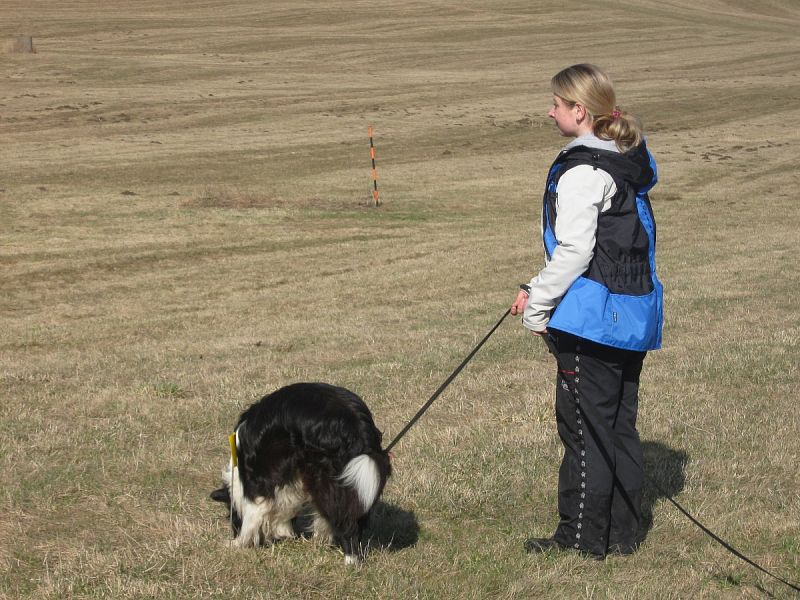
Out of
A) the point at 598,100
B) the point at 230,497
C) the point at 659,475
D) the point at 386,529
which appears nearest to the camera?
the point at 598,100

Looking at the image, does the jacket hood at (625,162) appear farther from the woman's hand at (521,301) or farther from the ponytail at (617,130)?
the woman's hand at (521,301)

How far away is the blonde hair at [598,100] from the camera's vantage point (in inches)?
167

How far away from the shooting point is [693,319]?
10.9 m

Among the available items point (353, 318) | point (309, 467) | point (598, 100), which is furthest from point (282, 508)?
point (353, 318)

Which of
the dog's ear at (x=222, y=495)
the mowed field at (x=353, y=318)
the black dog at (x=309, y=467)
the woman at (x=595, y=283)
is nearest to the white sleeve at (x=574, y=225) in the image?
the woman at (x=595, y=283)

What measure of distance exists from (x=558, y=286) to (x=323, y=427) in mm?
1164

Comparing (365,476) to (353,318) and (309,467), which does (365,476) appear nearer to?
(309,467)

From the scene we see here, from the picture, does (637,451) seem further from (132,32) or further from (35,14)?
(35,14)

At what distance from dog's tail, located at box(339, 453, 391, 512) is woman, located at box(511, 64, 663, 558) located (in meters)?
0.90

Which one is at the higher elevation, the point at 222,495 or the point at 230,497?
the point at 230,497

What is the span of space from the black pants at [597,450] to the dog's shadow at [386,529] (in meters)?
0.74

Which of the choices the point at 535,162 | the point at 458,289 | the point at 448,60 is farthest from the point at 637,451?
the point at 448,60

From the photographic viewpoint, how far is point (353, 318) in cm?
1200

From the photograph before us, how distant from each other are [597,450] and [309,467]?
1314 mm
